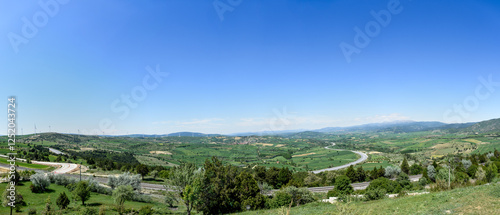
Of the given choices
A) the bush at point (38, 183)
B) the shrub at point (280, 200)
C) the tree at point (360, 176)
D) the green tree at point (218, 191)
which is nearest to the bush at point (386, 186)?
the shrub at point (280, 200)

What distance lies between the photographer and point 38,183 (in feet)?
148

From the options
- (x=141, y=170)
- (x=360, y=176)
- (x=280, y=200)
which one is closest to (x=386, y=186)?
(x=280, y=200)

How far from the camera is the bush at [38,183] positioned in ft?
146

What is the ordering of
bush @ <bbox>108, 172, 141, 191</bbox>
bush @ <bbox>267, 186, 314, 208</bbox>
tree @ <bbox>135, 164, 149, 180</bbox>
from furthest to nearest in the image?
tree @ <bbox>135, 164, 149, 180</bbox> → bush @ <bbox>108, 172, 141, 191</bbox> → bush @ <bbox>267, 186, 314, 208</bbox>

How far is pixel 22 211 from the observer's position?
3284 cm

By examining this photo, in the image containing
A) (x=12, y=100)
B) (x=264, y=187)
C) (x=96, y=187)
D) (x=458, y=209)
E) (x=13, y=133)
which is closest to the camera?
(x=458, y=209)

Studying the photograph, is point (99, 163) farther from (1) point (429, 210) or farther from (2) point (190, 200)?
(1) point (429, 210)

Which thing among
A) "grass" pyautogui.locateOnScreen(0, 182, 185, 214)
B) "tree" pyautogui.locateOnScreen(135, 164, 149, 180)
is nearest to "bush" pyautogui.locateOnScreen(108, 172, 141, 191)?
"grass" pyautogui.locateOnScreen(0, 182, 185, 214)

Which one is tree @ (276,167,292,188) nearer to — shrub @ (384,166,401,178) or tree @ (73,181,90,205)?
shrub @ (384,166,401,178)

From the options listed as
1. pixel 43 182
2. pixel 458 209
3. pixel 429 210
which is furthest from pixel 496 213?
pixel 43 182

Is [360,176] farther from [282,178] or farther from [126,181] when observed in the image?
[126,181]

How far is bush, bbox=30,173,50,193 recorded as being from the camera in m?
44.5

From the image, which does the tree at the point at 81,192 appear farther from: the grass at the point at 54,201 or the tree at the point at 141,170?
the tree at the point at 141,170

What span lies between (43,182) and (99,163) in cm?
5873
